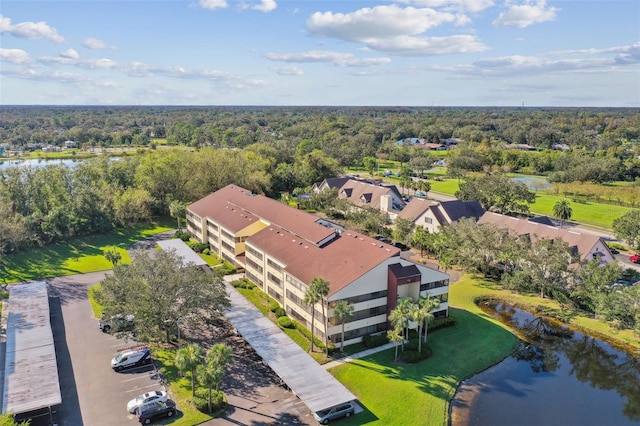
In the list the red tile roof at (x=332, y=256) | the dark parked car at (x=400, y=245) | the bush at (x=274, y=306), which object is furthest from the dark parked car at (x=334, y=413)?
the dark parked car at (x=400, y=245)

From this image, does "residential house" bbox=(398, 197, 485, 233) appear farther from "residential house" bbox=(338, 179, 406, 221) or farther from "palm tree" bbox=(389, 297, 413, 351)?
"palm tree" bbox=(389, 297, 413, 351)

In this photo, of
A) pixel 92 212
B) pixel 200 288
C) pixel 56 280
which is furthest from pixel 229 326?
pixel 92 212

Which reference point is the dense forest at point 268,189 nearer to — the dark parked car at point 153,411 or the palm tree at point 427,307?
the palm tree at point 427,307

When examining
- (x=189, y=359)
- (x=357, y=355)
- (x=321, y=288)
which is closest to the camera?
(x=189, y=359)

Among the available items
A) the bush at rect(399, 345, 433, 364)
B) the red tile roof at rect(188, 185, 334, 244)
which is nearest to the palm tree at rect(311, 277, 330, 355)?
the bush at rect(399, 345, 433, 364)

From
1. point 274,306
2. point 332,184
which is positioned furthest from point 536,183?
point 274,306

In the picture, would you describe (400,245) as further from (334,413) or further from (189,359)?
(189,359)
